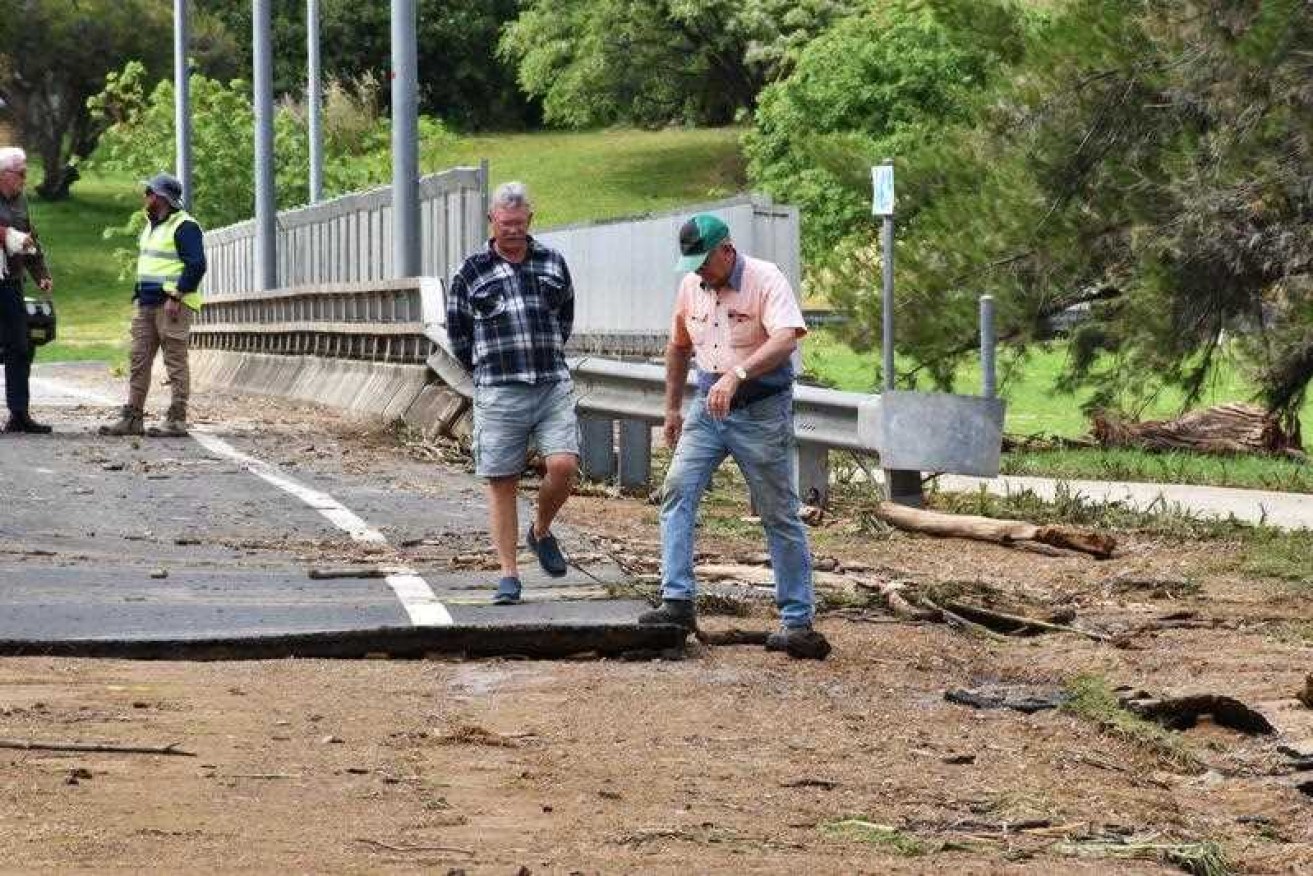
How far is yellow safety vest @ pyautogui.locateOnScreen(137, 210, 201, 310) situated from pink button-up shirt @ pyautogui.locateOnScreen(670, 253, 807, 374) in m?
11.0

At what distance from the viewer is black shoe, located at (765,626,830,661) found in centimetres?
1042

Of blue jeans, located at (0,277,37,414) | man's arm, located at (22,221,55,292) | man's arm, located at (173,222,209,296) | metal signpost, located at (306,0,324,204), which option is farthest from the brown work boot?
metal signpost, located at (306,0,324,204)

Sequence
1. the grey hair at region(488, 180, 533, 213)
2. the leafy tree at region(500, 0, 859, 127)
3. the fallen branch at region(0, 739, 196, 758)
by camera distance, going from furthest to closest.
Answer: the leafy tree at region(500, 0, 859, 127) → the grey hair at region(488, 180, 533, 213) → the fallen branch at region(0, 739, 196, 758)

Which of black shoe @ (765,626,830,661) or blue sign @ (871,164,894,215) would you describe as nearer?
black shoe @ (765,626,830,661)

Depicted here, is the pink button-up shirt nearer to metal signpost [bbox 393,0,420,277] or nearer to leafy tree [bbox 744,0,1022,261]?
metal signpost [bbox 393,0,420,277]

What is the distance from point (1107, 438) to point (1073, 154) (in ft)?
12.7

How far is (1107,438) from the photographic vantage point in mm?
26688

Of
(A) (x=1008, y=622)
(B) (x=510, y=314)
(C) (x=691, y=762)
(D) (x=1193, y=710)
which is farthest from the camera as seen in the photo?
(A) (x=1008, y=622)

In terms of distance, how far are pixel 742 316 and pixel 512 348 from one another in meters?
1.41

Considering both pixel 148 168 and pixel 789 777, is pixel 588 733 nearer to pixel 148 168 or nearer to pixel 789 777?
pixel 789 777

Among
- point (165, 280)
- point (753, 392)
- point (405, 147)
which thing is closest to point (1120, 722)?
point (753, 392)

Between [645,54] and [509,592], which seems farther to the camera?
[645,54]

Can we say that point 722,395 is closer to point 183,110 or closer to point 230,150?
point 183,110

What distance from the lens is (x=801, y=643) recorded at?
1042 cm
